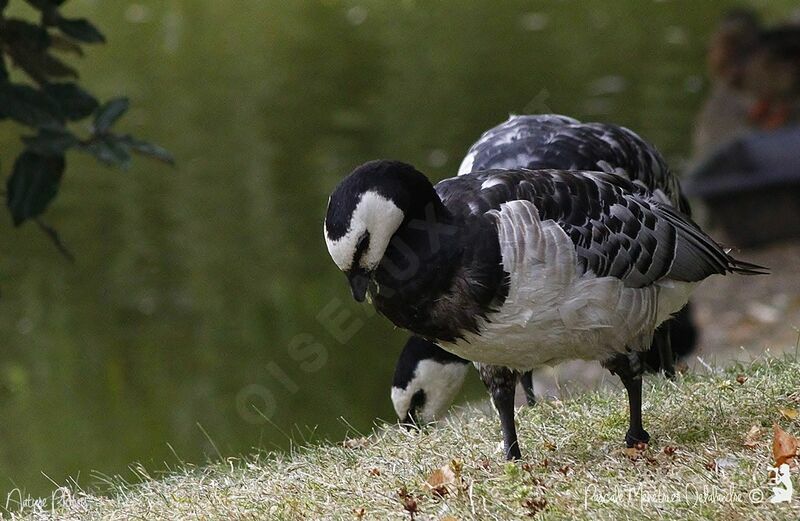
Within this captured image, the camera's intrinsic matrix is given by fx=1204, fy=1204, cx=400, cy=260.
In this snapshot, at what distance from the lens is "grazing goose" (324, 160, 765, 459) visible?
13.5 feet

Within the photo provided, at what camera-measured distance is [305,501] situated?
14.1 feet

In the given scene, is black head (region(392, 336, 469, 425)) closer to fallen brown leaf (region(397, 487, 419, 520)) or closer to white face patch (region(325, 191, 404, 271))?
fallen brown leaf (region(397, 487, 419, 520))

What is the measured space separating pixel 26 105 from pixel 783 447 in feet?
11.0

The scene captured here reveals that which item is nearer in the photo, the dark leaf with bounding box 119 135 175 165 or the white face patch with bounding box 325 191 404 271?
the white face patch with bounding box 325 191 404 271

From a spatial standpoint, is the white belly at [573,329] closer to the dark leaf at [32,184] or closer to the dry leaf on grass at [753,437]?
the dry leaf on grass at [753,437]

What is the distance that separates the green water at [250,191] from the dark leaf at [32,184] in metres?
1.52

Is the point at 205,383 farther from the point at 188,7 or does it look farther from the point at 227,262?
the point at 188,7

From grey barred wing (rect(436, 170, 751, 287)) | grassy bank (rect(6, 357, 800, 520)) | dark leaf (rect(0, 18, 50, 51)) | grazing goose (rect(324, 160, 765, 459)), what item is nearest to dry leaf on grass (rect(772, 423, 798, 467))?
grassy bank (rect(6, 357, 800, 520))

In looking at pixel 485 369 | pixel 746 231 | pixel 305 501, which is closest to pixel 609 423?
pixel 485 369

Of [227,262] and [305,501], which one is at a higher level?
[305,501]

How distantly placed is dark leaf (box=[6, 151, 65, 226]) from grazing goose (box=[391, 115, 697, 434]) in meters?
1.97

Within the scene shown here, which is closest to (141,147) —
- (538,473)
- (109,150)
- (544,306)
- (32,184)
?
(109,150)

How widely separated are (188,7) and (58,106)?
17231mm

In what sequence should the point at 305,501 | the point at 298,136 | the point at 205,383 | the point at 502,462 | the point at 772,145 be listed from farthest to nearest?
the point at 298,136 → the point at 772,145 → the point at 205,383 → the point at 502,462 → the point at 305,501
